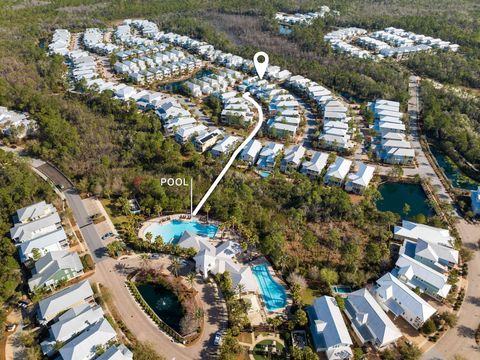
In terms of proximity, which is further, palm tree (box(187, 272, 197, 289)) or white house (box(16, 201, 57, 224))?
white house (box(16, 201, 57, 224))

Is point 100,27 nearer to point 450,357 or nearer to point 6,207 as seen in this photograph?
point 6,207

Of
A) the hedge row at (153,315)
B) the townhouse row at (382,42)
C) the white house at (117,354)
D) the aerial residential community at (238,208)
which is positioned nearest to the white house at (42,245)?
the aerial residential community at (238,208)

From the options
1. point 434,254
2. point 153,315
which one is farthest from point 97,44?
point 434,254

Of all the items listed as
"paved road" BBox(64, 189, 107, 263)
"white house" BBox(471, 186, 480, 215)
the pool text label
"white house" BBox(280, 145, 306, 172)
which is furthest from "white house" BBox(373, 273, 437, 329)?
"paved road" BBox(64, 189, 107, 263)

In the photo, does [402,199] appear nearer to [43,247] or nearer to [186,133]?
[186,133]

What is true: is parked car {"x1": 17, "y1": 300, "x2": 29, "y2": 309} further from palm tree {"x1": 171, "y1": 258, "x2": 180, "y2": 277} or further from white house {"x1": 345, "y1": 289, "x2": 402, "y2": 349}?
white house {"x1": 345, "y1": 289, "x2": 402, "y2": 349}
